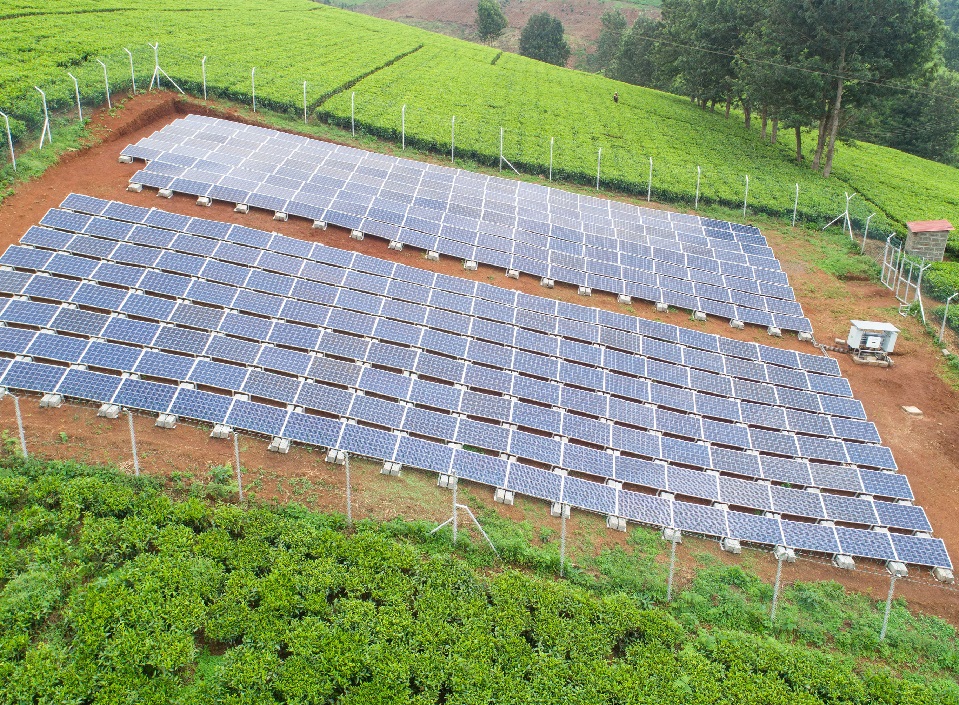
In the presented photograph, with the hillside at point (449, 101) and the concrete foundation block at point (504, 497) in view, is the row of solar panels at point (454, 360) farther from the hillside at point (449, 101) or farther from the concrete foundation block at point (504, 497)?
the hillside at point (449, 101)

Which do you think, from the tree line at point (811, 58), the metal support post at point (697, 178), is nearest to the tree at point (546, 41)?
the tree line at point (811, 58)

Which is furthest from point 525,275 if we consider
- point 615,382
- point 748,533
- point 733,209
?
point 733,209

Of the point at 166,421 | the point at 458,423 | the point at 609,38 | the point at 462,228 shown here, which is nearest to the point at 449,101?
the point at 462,228

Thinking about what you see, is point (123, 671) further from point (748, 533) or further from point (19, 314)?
point (748, 533)

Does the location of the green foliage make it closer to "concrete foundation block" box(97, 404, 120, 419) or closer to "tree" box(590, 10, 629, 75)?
"concrete foundation block" box(97, 404, 120, 419)

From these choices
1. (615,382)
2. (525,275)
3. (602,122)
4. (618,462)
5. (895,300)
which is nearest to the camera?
(618,462)

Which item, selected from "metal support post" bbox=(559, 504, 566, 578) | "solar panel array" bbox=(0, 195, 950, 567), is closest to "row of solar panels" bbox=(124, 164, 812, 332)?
"solar panel array" bbox=(0, 195, 950, 567)

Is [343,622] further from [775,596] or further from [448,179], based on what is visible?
[448,179]
